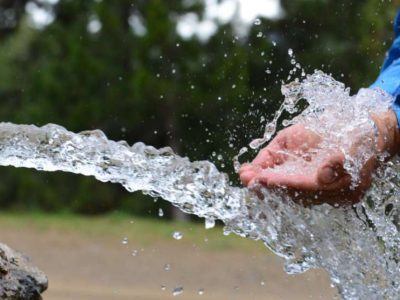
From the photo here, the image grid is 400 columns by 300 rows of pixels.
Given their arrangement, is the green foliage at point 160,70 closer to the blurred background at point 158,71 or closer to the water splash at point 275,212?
the blurred background at point 158,71

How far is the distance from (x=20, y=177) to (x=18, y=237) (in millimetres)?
3954

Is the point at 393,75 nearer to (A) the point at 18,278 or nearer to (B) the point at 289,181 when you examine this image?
(B) the point at 289,181

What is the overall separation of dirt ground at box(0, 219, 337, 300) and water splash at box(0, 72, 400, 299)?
8.21 feet

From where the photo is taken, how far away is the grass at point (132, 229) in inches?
282

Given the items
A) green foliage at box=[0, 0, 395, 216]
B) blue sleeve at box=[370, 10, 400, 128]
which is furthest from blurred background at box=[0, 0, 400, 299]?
blue sleeve at box=[370, 10, 400, 128]

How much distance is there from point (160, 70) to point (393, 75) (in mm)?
7903

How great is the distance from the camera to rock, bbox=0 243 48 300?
142 cm

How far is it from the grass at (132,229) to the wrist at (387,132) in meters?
5.42

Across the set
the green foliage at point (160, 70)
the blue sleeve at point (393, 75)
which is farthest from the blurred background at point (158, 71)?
the blue sleeve at point (393, 75)

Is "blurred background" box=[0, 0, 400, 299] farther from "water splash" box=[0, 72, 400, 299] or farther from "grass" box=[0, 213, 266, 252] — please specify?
"water splash" box=[0, 72, 400, 299]

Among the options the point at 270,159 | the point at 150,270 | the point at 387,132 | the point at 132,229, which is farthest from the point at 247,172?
the point at 132,229

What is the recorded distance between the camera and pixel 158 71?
9445 mm

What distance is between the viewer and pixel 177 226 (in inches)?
335

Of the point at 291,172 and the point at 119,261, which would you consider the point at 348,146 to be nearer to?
the point at 291,172
